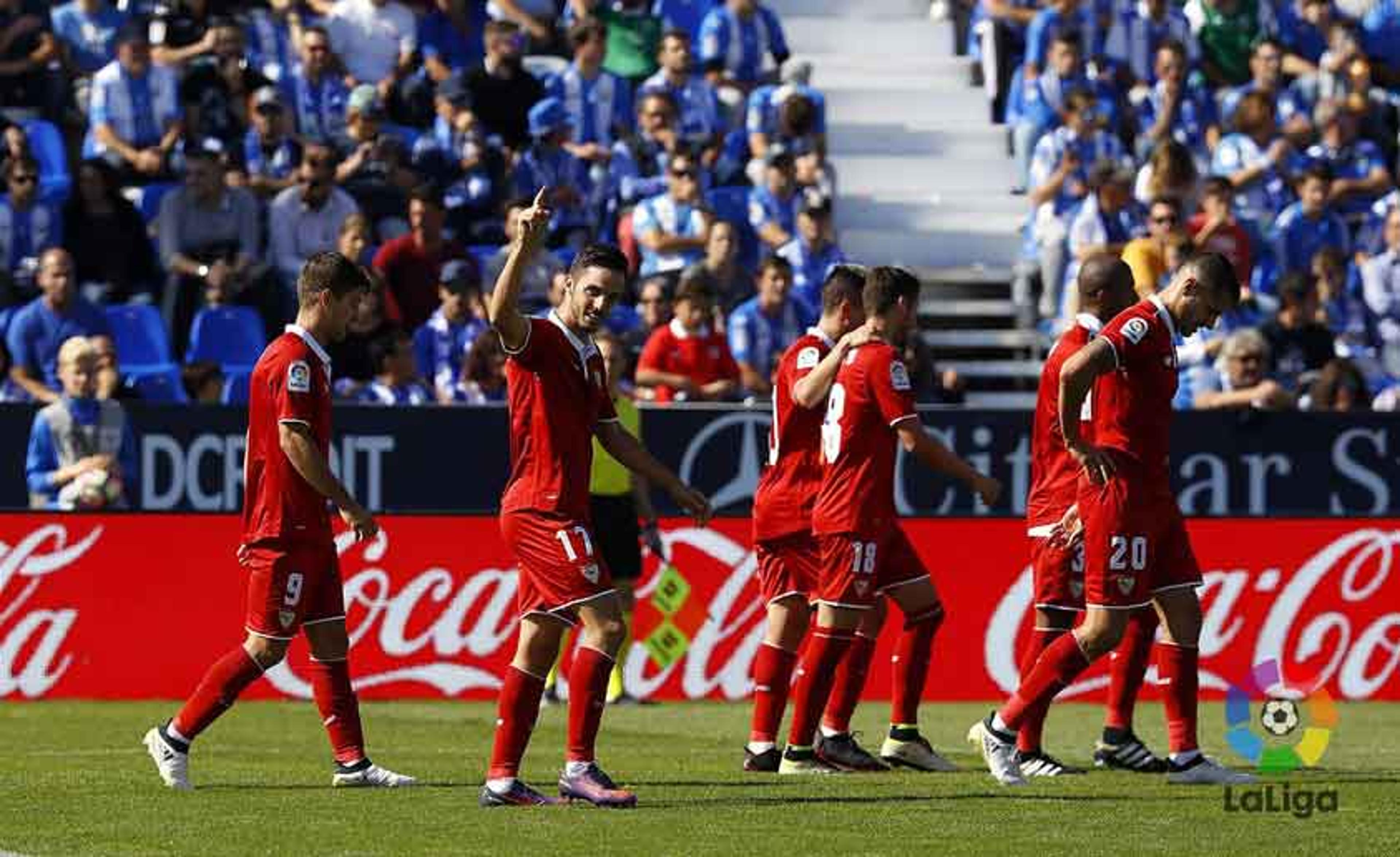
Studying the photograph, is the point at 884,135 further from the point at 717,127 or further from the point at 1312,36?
the point at 1312,36

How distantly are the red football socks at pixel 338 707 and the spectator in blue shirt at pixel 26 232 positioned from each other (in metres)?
9.28

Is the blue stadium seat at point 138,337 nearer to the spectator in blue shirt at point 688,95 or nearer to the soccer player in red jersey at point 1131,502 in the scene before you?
the spectator in blue shirt at point 688,95

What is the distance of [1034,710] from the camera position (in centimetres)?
1186

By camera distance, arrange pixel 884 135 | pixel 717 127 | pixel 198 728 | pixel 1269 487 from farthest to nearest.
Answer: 1. pixel 884 135
2. pixel 717 127
3. pixel 1269 487
4. pixel 198 728

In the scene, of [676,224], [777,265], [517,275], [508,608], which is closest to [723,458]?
[777,265]

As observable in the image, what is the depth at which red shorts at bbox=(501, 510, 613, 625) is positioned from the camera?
10.6 m

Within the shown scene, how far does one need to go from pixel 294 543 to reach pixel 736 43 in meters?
13.2

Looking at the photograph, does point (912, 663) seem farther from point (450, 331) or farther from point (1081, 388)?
point (450, 331)

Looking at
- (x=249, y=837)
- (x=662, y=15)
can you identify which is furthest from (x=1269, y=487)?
(x=249, y=837)

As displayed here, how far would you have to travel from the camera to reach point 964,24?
1043 inches

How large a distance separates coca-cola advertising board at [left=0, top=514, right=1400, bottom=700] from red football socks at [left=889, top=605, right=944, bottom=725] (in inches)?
164

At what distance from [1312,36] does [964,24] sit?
3.14m

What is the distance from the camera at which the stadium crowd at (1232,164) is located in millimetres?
21172

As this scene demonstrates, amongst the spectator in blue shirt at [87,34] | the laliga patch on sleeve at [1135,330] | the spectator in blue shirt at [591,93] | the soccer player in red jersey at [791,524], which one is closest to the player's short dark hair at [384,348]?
the spectator in blue shirt at [591,93]
